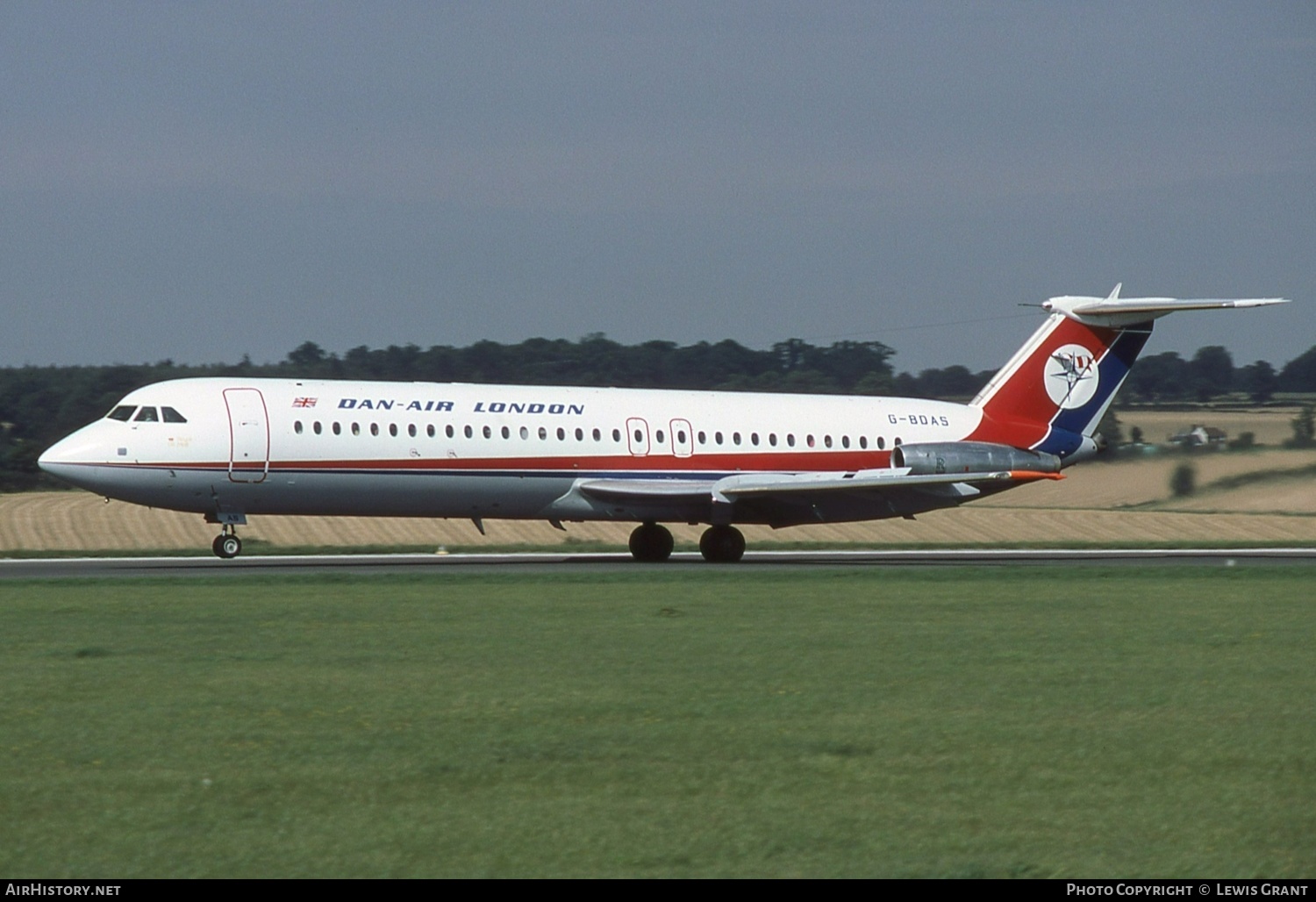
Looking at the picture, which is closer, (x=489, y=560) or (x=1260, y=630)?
(x=1260, y=630)

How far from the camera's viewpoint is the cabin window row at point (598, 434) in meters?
30.9

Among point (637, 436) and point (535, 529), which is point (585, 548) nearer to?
point (535, 529)

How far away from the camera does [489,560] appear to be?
112 ft

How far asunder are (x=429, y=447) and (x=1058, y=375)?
14999mm

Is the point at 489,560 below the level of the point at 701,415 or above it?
below

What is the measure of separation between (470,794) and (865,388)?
67.8 meters

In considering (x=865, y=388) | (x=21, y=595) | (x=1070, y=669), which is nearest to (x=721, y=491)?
(x=21, y=595)

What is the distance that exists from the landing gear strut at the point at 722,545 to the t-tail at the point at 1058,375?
688 cm

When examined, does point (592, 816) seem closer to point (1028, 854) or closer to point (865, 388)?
point (1028, 854)

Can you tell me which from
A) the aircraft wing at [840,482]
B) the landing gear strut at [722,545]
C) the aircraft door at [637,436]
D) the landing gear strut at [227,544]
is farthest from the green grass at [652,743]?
the landing gear strut at [722,545]

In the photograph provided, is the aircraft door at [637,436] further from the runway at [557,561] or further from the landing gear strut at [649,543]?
the runway at [557,561]

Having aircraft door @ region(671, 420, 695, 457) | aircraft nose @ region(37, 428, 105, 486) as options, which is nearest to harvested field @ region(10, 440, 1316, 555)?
aircraft nose @ region(37, 428, 105, 486)

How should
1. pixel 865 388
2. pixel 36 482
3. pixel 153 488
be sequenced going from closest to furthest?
pixel 153 488 < pixel 36 482 < pixel 865 388

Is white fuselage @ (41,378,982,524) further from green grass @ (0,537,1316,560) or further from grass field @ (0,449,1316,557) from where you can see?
grass field @ (0,449,1316,557)
